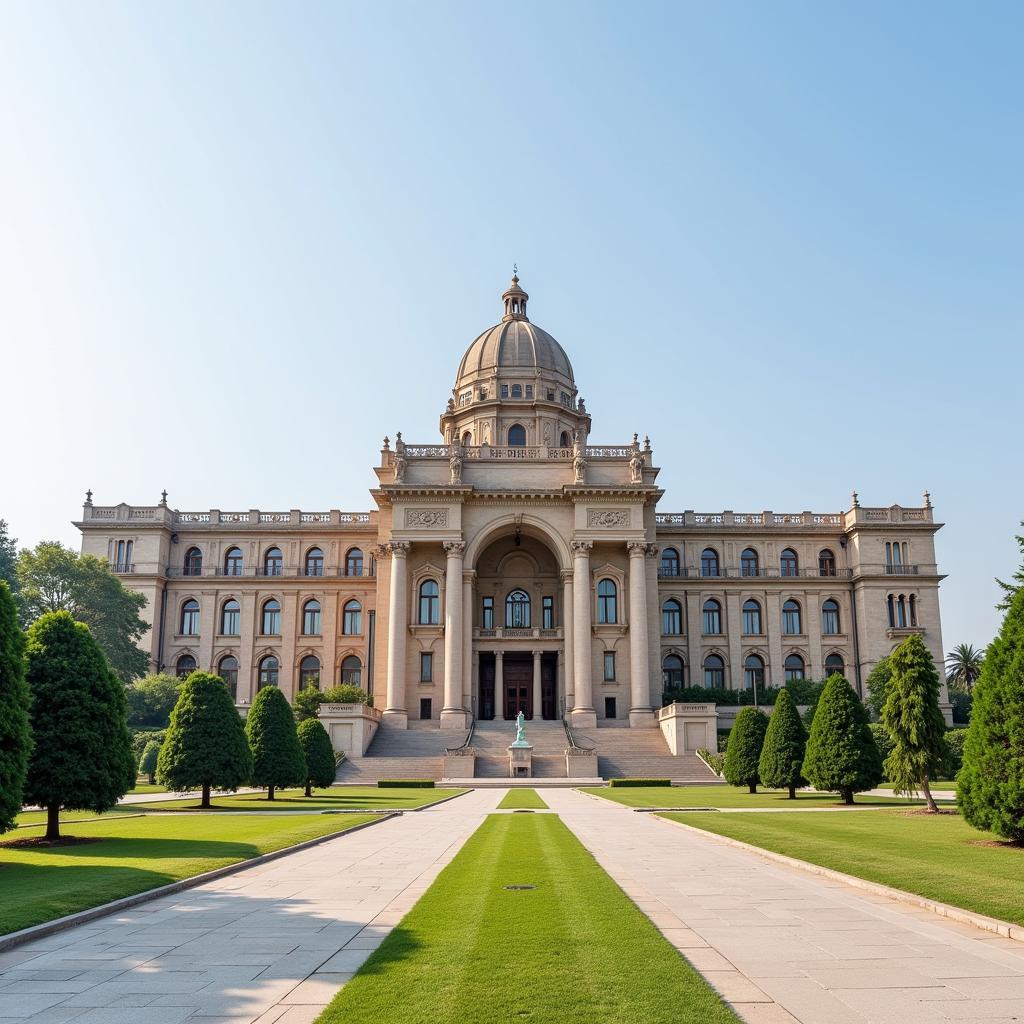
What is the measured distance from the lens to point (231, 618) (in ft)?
243

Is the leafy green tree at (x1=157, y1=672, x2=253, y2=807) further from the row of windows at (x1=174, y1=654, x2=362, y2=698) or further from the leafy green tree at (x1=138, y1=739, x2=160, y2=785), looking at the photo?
the row of windows at (x1=174, y1=654, x2=362, y2=698)

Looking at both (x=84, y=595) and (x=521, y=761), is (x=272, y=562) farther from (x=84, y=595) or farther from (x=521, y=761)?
(x=521, y=761)

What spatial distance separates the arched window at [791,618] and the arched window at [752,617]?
5.94ft

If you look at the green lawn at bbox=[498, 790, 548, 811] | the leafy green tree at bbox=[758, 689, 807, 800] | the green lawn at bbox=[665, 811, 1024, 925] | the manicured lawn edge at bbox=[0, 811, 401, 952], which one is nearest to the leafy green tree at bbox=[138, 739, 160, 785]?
the green lawn at bbox=[498, 790, 548, 811]

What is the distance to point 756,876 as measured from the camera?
14.9 m

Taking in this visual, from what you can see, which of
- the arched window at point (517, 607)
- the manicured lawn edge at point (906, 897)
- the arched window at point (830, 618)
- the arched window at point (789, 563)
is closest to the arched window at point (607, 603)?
the arched window at point (517, 607)

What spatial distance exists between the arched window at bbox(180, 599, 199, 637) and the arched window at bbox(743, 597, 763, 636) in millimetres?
40425

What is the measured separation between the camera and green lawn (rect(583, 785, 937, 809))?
3222 centimetres

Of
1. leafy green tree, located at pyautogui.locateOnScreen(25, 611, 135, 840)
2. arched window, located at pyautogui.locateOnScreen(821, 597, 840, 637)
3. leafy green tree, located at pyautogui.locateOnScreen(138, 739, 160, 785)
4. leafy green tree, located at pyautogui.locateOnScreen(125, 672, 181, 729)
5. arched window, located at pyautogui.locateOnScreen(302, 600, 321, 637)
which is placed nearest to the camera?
leafy green tree, located at pyautogui.locateOnScreen(25, 611, 135, 840)

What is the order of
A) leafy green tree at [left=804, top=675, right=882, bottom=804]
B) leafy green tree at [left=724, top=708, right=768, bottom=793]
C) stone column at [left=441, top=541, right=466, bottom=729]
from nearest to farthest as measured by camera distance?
1. leafy green tree at [left=804, top=675, right=882, bottom=804]
2. leafy green tree at [left=724, top=708, right=768, bottom=793]
3. stone column at [left=441, top=541, right=466, bottom=729]

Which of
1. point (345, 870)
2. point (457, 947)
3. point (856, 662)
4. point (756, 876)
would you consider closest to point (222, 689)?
point (345, 870)

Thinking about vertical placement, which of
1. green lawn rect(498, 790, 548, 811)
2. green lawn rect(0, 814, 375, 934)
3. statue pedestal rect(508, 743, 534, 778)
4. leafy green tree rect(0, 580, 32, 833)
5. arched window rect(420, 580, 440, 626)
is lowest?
green lawn rect(498, 790, 548, 811)

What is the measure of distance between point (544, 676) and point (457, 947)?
58.6 m

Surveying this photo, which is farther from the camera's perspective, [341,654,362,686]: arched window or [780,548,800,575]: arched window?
[780,548,800,575]: arched window
